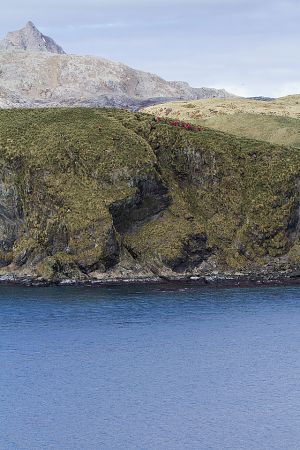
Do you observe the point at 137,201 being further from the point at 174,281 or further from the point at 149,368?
the point at 149,368

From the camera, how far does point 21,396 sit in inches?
3155

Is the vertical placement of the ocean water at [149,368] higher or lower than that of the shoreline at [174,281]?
lower

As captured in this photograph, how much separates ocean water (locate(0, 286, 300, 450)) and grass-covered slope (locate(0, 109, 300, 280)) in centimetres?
760

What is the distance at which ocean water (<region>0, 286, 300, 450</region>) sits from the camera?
70438 mm

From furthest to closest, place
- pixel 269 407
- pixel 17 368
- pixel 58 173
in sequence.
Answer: pixel 58 173
pixel 17 368
pixel 269 407

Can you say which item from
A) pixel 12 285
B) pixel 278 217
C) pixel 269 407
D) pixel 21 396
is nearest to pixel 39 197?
pixel 12 285

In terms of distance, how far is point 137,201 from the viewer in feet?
450

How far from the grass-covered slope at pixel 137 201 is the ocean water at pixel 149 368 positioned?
760 cm

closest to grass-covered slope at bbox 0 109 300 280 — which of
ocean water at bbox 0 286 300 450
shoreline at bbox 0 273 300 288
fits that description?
shoreline at bbox 0 273 300 288

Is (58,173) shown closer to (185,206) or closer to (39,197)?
(39,197)

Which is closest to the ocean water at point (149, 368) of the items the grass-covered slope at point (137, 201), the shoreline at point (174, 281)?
the shoreline at point (174, 281)

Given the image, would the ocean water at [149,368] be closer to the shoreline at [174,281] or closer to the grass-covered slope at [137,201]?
the shoreline at [174,281]

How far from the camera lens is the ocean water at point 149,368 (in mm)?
70438

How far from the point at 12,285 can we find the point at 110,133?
31674 mm
